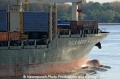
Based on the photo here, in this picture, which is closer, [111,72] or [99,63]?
[111,72]

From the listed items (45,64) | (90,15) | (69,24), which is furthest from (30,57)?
(90,15)

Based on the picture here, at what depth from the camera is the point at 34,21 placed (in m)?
47.4

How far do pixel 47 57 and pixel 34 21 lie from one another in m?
3.18

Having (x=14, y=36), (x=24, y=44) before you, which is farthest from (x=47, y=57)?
(x=14, y=36)

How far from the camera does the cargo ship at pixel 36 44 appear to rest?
147 feet

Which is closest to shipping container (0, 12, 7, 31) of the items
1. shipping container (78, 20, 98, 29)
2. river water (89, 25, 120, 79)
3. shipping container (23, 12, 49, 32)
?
shipping container (23, 12, 49, 32)

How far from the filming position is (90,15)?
14750cm

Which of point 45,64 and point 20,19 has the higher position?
point 20,19

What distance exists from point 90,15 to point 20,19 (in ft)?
331

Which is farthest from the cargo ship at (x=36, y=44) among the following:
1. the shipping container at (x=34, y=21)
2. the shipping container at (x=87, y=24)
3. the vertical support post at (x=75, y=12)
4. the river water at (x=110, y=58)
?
the vertical support post at (x=75, y=12)

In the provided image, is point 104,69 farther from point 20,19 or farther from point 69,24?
point 20,19

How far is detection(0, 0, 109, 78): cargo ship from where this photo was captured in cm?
4484

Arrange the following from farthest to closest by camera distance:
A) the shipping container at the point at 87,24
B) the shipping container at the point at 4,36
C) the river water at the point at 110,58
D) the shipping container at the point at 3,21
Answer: the shipping container at the point at 87,24, the river water at the point at 110,58, the shipping container at the point at 3,21, the shipping container at the point at 4,36

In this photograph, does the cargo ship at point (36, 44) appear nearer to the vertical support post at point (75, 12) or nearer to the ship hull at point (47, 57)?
the ship hull at point (47, 57)
